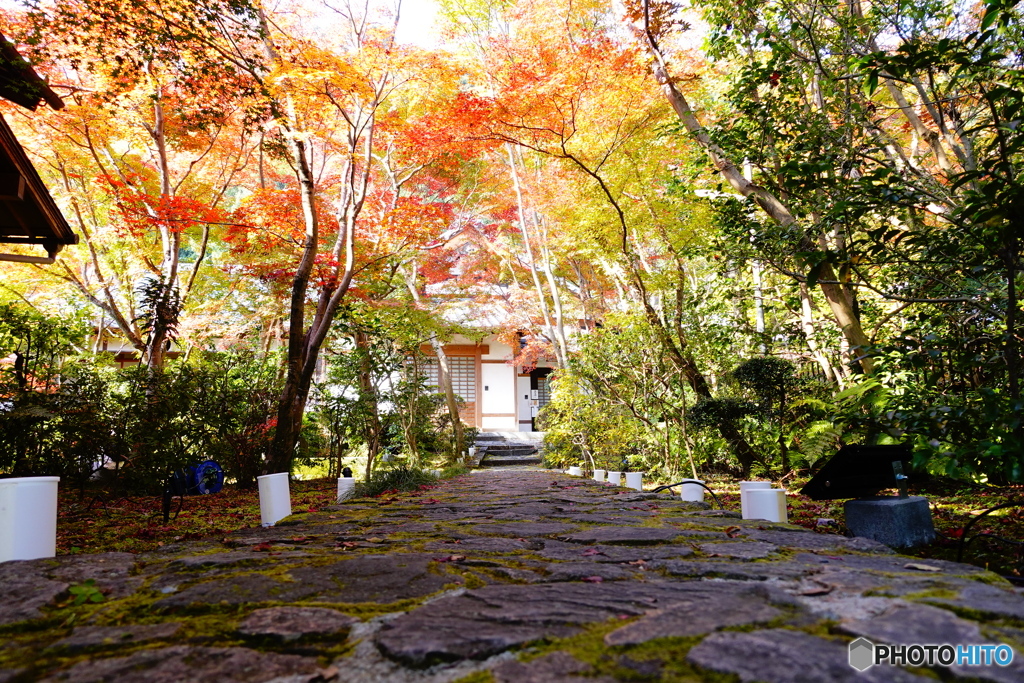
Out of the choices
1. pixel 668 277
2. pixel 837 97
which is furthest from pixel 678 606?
pixel 668 277

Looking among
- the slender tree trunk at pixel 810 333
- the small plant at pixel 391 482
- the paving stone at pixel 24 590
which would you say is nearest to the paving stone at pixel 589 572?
the paving stone at pixel 24 590

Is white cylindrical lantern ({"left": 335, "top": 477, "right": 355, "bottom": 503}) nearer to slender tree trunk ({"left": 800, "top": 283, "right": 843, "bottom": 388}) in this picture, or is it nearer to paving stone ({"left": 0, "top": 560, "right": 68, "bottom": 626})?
paving stone ({"left": 0, "top": 560, "right": 68, "bottom": 626})

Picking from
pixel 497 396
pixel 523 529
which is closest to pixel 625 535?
pixel 523 529

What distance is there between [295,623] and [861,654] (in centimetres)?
151

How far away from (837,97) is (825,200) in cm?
245

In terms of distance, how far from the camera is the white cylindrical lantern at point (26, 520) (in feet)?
8.37

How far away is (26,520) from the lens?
2592mm

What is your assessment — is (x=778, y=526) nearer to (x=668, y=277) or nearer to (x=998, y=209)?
(x=998, y=209)

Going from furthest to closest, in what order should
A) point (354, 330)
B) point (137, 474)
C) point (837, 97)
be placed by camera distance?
1. point (354, 330)
2. point (837, 97)
3. point (137, 474)

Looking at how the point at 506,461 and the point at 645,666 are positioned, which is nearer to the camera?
the point at 645,666

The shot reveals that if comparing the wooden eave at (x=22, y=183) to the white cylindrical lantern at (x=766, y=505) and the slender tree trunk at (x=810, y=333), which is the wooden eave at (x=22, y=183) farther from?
the slender tree trunk at (x=810, y=333)

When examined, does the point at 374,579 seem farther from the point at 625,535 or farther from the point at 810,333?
the point at 810,333

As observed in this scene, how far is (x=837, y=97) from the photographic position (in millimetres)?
6820

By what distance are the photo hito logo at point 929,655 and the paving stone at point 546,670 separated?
0.58 meters
